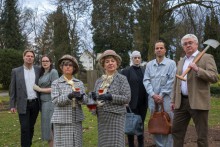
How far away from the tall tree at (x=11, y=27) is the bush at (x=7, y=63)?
12.3 m

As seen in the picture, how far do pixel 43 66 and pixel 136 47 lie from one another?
95.4ft

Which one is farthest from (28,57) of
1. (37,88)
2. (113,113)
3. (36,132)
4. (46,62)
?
(36,132)

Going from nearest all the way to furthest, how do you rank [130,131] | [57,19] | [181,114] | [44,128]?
[181,114]
[130,131]
[44,128]
[57,19]

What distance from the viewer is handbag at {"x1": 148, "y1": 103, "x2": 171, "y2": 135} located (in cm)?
557

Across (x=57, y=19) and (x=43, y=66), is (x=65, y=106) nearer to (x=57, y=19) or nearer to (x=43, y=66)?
(x=43, y=66)

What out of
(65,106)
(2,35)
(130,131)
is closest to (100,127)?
(65,106)

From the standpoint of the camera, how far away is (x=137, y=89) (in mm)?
6234

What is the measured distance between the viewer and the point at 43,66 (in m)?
6.41

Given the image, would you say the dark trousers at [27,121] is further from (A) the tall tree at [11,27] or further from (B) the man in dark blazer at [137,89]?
(A) the tall tree at [11,27]

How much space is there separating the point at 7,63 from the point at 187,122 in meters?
25.2

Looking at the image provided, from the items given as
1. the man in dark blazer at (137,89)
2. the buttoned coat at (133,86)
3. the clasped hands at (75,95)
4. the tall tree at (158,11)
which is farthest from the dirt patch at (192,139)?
the tall tree at (158,11)

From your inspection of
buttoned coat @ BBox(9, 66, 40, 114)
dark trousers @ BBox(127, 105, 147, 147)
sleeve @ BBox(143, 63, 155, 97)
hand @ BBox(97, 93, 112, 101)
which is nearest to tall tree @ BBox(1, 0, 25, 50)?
buttoned coat @ BBox(9, 66, 40, 114)

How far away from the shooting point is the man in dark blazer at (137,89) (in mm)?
6223

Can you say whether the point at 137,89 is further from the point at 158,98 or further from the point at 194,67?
the point at 194,67
